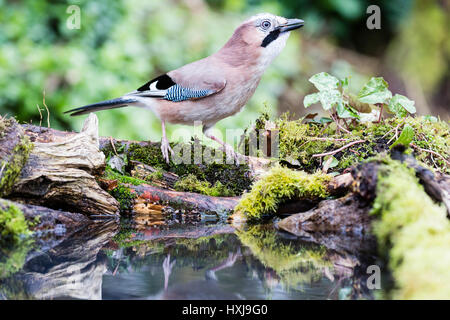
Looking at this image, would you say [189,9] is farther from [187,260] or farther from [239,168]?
[187,260]

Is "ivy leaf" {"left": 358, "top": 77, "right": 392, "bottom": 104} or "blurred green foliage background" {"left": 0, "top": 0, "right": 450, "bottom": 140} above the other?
"blurred green foliage background" {"left": 0, "top": 0, "right": 450, "bottom": 140}

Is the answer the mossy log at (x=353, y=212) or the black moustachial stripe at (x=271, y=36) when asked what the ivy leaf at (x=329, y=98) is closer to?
the black moustachial stripe at (x=271, y=36)

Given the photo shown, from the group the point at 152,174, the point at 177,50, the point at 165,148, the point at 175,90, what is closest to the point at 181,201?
the point at 152,174

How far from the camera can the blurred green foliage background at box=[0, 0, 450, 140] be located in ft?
23.7

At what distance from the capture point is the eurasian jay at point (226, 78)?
4.57 m

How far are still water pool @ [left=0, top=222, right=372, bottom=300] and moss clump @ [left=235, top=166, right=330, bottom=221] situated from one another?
44 cm

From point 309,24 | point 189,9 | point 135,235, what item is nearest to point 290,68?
point 309,24

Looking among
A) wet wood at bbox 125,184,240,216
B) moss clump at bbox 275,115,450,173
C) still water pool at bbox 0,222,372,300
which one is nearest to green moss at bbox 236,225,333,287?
still water pool at bbox 0,222,372,300

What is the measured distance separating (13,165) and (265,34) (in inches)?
93.7

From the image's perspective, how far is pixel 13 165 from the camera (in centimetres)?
340

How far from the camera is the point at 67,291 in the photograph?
2.15 meters

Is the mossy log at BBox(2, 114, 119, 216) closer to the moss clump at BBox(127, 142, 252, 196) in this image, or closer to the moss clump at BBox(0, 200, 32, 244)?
the moss clump at BBox(0, 200, 32, 244)

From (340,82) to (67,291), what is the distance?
3171mm

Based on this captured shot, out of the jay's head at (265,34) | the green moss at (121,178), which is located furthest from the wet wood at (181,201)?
the jay's head at (265,34)
